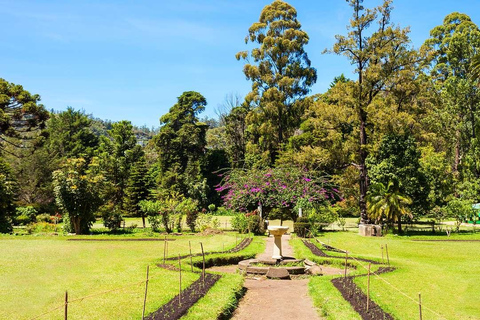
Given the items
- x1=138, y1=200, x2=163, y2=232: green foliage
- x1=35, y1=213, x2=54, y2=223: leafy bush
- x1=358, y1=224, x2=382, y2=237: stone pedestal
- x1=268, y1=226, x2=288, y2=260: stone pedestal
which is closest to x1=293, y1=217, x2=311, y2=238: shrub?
x1=358, y1=224, x2=382, y2=237: stone pedestal

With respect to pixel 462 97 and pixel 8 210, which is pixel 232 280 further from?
pixel 462 97

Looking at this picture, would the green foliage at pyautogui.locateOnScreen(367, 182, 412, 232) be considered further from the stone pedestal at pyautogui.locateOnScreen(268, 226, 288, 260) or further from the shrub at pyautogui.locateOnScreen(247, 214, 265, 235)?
Answer: the stone pedestal at pyautogui.locateOnScreen(268, 226, 288, 260)

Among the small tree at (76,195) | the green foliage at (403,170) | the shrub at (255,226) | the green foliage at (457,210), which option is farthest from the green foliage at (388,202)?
the small tree at (76,195)

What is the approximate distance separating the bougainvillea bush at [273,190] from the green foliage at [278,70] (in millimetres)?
12721

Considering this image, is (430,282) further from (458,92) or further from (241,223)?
(458,92)

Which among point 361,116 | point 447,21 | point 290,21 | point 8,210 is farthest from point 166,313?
point 447,21

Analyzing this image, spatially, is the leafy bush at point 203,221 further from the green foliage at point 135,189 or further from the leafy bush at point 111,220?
the green foliage at point 135,189

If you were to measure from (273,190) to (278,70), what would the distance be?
19.7 metres

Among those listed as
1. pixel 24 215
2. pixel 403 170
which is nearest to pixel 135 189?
pixel 24 215

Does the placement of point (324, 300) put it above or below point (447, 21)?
below

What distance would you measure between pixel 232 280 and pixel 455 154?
126 feet

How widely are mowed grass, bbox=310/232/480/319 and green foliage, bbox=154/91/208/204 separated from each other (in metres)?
32.1

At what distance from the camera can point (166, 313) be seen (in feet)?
28.5

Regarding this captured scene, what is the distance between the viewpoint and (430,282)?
12.2 meters
